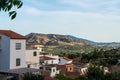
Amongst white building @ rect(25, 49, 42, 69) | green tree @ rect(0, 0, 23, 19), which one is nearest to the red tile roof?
white building @ rect(25, 49, 42, 69)

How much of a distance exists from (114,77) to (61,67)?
114ft

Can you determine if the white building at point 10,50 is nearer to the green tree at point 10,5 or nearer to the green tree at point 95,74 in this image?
the green tree at point 95,74

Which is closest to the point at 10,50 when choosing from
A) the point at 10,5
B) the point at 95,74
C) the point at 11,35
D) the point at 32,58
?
the point at 11,35

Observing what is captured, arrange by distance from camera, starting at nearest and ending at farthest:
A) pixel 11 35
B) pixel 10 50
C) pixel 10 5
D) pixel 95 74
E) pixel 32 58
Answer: pixel 10 5
pixel 10 50
pixel 11 35
pixel 95 74
pixel 32 58

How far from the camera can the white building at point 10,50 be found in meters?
45.3

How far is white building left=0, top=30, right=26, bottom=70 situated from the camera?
45344 mm

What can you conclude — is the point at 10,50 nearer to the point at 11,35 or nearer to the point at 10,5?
the point at 11,35

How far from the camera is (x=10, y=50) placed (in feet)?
149

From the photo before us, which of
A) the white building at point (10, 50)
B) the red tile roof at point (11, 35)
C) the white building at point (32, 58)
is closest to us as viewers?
the white building at point (10, 50)

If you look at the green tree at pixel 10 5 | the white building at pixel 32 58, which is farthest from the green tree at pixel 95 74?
the green tree at pixel 10 5

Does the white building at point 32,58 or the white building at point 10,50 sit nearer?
the white building at point 10,50

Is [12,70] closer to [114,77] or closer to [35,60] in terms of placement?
[114,77]

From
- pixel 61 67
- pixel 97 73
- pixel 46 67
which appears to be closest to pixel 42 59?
pixel 61 67

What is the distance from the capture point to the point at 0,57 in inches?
1818
